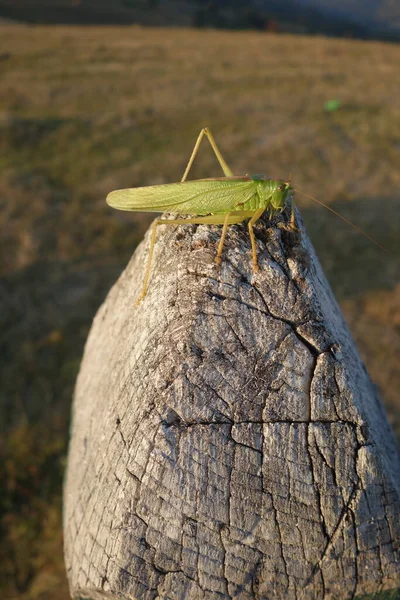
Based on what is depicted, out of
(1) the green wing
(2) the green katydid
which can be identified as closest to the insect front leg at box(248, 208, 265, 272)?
(2) the green katydid

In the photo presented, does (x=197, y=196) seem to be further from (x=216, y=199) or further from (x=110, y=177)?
(x=110, y=177)

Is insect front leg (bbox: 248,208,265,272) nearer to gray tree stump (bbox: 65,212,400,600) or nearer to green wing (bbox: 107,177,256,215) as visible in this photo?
gray tree stump (bbox: 65,212,400,600)

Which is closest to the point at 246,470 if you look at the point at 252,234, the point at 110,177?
the point at 252,234

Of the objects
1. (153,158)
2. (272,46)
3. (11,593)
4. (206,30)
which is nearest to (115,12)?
(206,30)

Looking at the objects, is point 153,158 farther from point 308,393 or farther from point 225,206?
point 308,393

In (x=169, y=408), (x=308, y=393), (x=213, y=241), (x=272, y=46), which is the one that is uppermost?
(x=272, y=46)

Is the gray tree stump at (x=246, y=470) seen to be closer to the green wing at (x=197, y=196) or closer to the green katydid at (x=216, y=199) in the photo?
the green katydid at (x=216, y=199)
